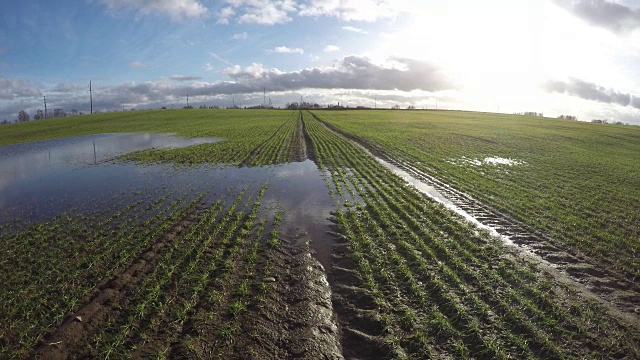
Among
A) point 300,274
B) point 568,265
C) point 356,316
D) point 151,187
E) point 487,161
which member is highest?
point 487,161

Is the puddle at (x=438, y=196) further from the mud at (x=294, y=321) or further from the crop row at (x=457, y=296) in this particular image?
the mud at (x=294, y=321)

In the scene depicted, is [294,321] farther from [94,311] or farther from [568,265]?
[568,265]

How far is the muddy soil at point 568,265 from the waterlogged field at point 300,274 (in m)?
0.10

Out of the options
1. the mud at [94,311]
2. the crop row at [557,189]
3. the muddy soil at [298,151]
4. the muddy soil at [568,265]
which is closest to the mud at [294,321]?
the mud at [94,311]

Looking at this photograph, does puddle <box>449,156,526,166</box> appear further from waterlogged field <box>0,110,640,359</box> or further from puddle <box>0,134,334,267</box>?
puddle <box>0,134,334,267</box>

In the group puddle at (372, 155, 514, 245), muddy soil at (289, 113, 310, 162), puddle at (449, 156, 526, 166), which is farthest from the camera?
muddy soil at (289, 113, 310, 162)

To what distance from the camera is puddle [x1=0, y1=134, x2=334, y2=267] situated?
1664 cm

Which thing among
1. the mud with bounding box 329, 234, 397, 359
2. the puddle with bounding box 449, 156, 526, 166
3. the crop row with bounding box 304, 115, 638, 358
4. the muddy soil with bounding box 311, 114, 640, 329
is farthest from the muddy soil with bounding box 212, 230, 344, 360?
the puddle with bounding box 449, 156, 526, 166

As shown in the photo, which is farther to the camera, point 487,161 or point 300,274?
point 487,161

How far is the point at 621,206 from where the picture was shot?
1897 cm

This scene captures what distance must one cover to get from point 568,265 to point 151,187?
21995 mm

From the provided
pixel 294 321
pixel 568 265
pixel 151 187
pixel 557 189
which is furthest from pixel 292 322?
pixel 557 189

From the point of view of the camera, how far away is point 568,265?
1173cm

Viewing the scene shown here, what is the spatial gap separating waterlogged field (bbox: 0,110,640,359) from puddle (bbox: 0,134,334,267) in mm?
201
